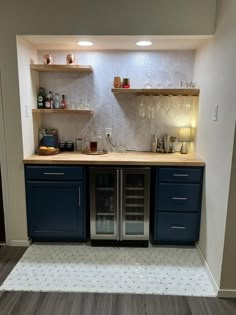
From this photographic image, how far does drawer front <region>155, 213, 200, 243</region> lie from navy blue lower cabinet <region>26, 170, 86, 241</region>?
81cm

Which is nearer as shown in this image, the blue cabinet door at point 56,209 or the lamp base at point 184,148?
the blue cabinet door at point 56,209

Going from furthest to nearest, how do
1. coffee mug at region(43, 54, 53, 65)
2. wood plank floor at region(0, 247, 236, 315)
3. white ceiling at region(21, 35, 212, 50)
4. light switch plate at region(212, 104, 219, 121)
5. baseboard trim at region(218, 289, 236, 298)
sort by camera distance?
coffee mug at region(43, 54, 53, 65), white ceiling at region(21, 35, 212, 50), light switch plate at region(212, 104, 219, 121), baseboard trim at region(218, 289, 236, 298), wood plank floor at region(0, 247, 236, 315)

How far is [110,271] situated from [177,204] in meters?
0.93

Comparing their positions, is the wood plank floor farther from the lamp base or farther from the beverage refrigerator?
the lamp base

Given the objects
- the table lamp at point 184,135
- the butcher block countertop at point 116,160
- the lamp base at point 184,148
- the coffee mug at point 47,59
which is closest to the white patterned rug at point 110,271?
the butcher block countertop at point 116,160

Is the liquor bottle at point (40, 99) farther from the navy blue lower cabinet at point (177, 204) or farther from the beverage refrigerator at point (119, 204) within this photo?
the navy blue lower cabinet at point (177, 204)

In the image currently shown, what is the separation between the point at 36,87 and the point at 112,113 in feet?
3.04

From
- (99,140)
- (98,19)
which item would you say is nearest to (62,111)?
(99,140)

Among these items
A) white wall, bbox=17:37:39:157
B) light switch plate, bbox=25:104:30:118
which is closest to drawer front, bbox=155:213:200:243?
white wall, bbox=17:37:39:157

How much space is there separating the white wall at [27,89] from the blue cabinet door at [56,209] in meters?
0.43

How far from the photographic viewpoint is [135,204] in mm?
2703

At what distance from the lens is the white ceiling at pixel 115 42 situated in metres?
2.43

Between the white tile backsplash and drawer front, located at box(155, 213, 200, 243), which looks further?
the white tile backsplash

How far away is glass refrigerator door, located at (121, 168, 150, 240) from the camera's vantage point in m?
2.62
